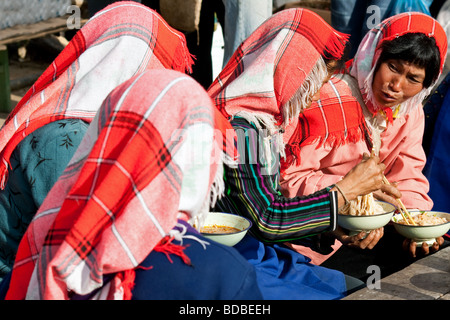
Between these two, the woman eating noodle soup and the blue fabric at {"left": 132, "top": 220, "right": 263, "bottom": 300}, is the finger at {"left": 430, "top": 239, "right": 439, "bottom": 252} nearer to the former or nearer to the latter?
the woman eating noodle soup

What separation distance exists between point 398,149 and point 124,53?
1.67 metres

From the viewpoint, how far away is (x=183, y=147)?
1.73m

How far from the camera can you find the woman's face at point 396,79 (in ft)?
10.2

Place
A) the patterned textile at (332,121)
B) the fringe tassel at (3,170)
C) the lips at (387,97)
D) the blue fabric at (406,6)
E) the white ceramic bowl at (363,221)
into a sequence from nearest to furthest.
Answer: the fringe tassel at (3,170) → the white ceramic bowl at (363,221) → the patterned textile at (332,121) → the lips at (387,97) → the blue fabric at (406,6)

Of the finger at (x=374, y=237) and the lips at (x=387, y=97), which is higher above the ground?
the lips at (x=387, y=97)

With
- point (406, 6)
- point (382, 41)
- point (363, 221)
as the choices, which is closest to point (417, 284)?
point (363, 221)

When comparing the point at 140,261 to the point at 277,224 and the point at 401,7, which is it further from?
the point at 401,7

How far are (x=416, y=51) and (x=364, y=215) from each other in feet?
3.24

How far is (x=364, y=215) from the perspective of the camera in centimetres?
261

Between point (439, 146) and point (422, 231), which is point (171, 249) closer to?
point (422, 231)

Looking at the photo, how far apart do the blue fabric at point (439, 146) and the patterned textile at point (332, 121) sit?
0.71 metres

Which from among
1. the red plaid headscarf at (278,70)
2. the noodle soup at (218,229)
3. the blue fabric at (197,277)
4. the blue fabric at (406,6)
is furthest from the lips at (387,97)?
the blue fabric at (197,277)

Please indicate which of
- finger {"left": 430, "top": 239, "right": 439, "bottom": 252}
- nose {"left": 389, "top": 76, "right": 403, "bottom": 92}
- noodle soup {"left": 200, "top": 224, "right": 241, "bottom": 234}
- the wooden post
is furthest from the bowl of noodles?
the wooden post

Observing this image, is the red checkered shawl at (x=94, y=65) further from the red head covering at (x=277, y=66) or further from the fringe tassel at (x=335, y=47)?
the fringe tassel at (x=335, y=47)
